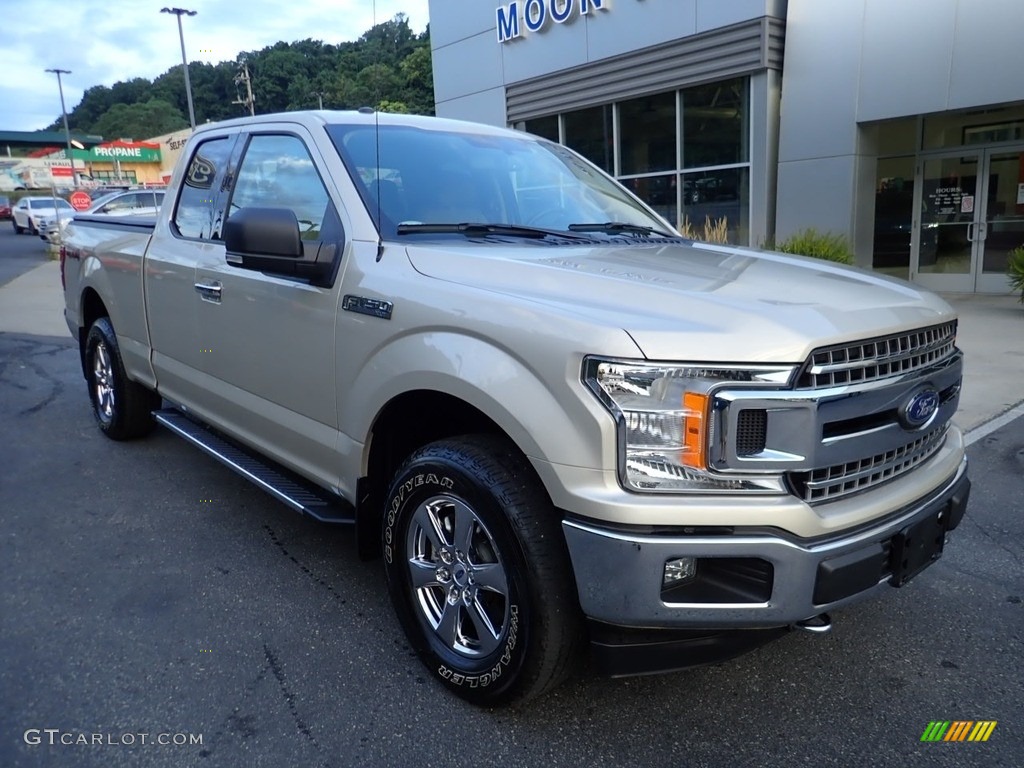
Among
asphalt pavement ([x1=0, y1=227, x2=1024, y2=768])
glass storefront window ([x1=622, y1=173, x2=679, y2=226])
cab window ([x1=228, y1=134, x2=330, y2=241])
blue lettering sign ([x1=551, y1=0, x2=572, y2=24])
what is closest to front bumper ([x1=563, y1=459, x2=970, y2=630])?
asphalt pavement ([x1=0, y1=227, x2=1024, y2=768])

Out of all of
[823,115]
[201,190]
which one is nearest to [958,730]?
[201,190]

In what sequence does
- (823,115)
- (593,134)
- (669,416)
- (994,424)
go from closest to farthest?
(669,416) < (994,424) < (823,115) < (593,134)

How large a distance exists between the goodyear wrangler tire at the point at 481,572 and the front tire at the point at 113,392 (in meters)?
Result: 3.20

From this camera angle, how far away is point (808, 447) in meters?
2.13

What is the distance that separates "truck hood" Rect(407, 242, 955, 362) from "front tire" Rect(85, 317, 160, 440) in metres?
3.30

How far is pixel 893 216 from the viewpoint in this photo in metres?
13.4

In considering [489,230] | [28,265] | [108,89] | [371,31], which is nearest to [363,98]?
[371,31]

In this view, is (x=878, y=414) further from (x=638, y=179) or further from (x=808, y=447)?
(x=638, y=179)

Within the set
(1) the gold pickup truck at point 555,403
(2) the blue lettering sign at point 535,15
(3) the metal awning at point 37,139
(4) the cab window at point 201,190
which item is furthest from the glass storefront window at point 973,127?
(3) the metal awning at point 37,139

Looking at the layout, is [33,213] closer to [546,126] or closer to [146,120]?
[546,126]

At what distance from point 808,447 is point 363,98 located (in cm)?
1180

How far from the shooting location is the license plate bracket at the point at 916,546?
7.82ft

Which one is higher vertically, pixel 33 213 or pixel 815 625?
pixel 33 213

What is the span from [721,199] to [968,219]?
3887mm
